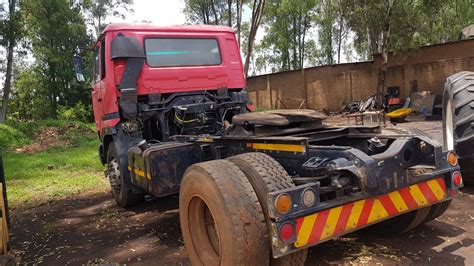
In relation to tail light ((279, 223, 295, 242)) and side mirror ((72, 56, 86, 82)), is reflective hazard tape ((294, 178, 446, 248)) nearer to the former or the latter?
tail light ((279, 223, 295, 242))

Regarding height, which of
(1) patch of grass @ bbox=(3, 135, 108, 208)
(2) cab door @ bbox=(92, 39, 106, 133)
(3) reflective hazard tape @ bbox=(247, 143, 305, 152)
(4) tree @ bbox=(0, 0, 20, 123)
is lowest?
(1) patch of grass @ bbox=(3, 135, 108, 208)

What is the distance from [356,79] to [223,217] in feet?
67.2

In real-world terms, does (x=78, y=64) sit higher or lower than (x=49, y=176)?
higher

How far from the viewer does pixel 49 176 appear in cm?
1000

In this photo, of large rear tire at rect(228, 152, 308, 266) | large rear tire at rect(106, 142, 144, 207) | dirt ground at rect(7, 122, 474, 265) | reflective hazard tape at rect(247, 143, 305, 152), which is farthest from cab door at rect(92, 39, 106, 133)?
large rear tire at rect(228, 152, 308, 266)

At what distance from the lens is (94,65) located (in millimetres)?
7043

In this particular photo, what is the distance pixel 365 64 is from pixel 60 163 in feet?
53.0

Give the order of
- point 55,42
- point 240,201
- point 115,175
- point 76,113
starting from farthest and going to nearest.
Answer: point 55,42, point 76,113, point 115,175, point 240,201

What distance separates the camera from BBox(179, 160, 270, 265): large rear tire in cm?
277

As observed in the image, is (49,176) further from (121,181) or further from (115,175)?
(121,181)

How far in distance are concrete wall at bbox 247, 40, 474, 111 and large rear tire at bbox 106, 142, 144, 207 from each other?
16.2 m

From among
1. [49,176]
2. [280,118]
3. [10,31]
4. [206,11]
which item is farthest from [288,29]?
[280,118]

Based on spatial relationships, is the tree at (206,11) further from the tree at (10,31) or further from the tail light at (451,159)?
the tail light at (451,159)

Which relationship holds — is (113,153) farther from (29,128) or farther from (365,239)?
(29,128)
